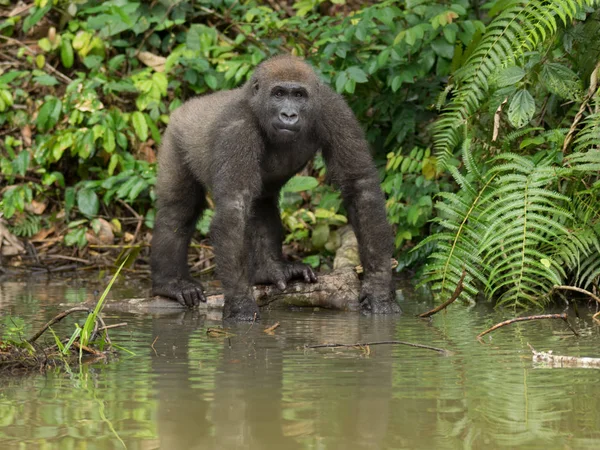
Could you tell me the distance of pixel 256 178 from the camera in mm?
7238

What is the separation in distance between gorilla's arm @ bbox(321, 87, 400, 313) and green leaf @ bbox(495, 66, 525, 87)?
1.15 metres

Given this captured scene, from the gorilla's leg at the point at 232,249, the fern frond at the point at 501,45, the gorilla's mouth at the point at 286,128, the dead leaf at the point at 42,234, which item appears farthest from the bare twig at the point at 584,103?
the dead leaf at the point at 42,234

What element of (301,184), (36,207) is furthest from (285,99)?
(36,207)

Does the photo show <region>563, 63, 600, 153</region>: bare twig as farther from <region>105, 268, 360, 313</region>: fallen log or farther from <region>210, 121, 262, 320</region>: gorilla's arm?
<region>210, 121, 262, 320</region>: gorilla's arm

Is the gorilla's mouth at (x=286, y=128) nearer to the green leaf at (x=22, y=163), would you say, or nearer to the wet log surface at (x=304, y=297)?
the wet log surface at (x=304, y=297)

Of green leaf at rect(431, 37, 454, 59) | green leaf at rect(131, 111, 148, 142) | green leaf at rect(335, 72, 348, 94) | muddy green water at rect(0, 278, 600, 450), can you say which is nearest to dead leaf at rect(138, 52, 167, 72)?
green leaf at rect(131, 111, 148, 142)

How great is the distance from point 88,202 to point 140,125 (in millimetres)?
985

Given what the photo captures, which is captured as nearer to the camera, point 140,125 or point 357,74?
point 357,74

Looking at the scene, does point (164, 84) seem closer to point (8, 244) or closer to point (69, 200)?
point (69, 200)

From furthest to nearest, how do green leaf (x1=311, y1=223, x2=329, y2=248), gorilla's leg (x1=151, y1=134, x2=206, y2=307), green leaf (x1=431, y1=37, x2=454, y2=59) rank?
green leaf (x1=311, y1=223, x2=329, y2=248), green leaf (x1=431, y1=37, x2=454, y2=59), gorilla's leg (x1=151, y1=134, x2=206, y2=307)

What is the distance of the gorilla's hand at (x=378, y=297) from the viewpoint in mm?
7277

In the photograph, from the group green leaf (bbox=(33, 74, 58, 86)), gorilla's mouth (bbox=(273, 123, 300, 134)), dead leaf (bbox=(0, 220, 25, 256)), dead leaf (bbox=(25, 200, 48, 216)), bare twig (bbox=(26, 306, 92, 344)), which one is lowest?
bare twig (bbox=(26, 306, 92, 344))

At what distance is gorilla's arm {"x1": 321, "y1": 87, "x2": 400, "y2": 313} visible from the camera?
24.6ft

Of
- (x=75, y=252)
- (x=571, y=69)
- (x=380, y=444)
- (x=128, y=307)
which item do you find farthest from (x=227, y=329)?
(x=75, y=252)
